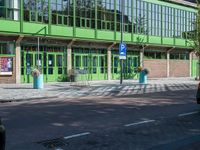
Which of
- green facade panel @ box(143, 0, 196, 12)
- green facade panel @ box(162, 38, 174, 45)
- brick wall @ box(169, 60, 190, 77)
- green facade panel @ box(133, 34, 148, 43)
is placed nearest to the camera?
green facade panel @ box(133, 34, 148, 43)

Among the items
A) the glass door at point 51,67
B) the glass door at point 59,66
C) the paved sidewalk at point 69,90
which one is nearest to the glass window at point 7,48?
the glass door at point 51,67

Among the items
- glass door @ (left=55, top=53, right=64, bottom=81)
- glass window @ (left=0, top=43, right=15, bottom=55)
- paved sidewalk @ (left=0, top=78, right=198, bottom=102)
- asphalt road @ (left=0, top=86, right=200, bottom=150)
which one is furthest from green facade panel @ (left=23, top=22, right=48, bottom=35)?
asphalt road @ (left=0, top=86, right=200, bottom=150)

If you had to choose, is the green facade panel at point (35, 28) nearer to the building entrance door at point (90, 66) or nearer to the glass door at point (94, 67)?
the building entrance door at point (90, 66)

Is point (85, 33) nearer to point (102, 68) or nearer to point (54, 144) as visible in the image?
point (102, 68)

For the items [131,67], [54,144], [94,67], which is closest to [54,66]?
[94,67]

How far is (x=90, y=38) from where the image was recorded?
42.3 m

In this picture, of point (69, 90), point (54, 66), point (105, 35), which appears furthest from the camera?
point (105, 35)

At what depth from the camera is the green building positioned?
35.9 m

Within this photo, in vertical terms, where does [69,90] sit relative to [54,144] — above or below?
above

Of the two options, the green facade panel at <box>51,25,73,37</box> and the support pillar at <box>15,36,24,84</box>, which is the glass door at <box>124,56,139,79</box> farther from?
the support pillar at <box>15,36,24,84</box>

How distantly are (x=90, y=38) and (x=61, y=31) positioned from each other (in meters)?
4.07

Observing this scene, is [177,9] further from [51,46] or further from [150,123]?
[150,123]

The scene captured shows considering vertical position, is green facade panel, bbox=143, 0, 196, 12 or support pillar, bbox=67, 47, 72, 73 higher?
green facade panel, bbox=143, 0, 196, 12

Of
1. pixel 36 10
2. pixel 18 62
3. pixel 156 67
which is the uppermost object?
pixel 36 10
